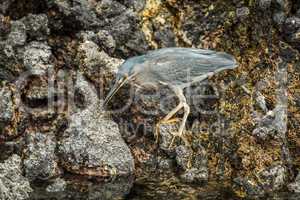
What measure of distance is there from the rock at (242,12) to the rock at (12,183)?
2.92 metres

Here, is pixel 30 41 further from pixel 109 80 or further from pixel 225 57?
pixel 225 57

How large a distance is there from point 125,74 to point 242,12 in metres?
1.62

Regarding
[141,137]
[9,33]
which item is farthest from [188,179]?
[9,33]

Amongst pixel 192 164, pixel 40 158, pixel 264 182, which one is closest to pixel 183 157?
pixel 192 164

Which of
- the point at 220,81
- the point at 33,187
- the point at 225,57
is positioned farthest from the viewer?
the point at 220,81

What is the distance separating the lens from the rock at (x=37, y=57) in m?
7.37

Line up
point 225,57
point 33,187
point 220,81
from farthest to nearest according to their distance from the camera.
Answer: point 220,81
point 225,57
point 33,187

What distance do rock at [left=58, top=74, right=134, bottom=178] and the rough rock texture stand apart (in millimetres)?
11

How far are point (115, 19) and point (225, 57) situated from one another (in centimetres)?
137

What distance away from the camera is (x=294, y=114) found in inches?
288

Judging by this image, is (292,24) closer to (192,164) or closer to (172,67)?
(172,67)

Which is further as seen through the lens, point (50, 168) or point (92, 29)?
point (92, 29)

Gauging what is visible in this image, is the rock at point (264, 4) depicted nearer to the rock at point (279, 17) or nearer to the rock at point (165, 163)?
the rock at point (279, 17)

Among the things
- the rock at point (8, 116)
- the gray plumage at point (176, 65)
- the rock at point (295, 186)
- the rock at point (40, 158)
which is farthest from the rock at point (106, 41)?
the rock at point (295, 186)
